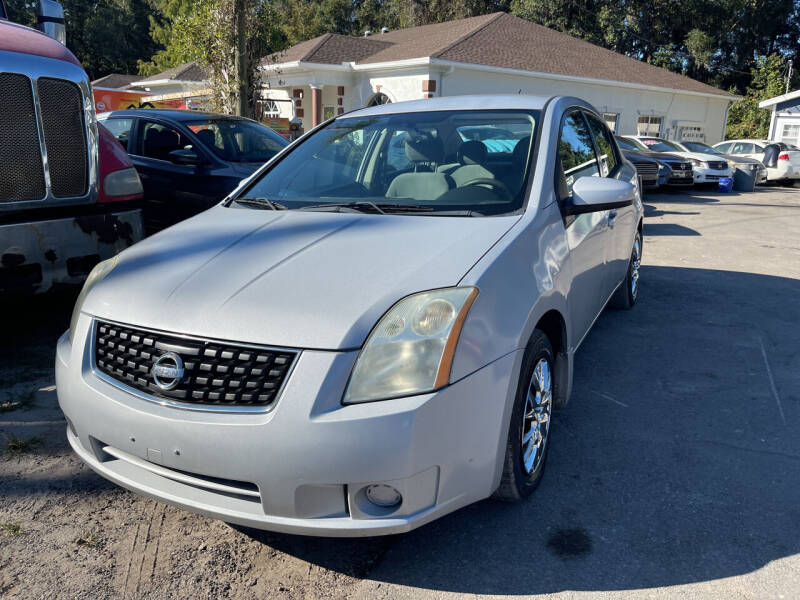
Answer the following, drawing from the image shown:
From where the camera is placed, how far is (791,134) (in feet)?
88.0

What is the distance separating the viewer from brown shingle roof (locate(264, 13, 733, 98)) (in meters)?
18.8

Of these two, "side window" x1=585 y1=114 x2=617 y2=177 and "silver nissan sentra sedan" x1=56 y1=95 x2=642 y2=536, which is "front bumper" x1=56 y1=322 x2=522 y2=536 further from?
"side window" x1=585 y1=114 x2=617 y2=177

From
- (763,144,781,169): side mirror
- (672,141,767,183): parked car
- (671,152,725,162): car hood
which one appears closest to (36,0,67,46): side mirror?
(671,152,725,162): car hood

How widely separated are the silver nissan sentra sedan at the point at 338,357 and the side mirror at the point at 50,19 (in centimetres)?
338

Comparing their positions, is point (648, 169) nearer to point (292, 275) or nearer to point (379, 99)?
point (379, 99)

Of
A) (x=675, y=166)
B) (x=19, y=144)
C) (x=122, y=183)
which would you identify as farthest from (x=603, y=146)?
(x=675, y=166)

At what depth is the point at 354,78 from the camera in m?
20.5

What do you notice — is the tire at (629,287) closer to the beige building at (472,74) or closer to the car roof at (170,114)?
the car roof at (170,114)

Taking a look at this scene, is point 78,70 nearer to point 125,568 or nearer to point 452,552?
point 125,568

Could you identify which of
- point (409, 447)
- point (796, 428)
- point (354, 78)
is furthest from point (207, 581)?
point (354, 78)

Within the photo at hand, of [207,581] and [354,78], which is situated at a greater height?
[354,78]

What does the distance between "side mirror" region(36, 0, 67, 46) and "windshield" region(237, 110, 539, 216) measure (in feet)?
9.50

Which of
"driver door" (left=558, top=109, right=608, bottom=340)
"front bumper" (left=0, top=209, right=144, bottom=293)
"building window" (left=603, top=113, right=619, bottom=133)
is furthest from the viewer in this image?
"building window" (left=603, top=113, right=619, bottom=133)

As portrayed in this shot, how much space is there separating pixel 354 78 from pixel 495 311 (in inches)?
770
